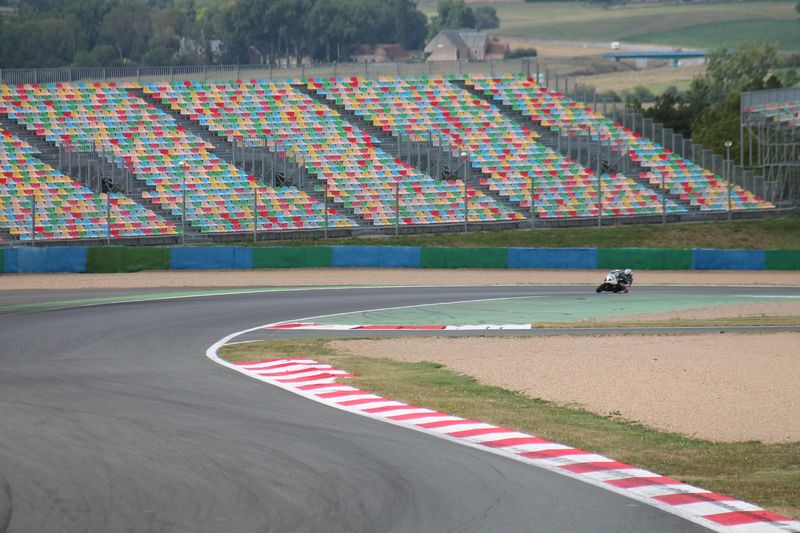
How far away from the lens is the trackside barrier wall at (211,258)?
44.4 m

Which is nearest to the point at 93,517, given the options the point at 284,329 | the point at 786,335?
the point at 284,329

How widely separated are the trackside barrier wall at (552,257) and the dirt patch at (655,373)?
1874 cm

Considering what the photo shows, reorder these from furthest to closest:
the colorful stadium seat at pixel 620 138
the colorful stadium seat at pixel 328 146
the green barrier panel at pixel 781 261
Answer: the colorful stadium seat at pixel 620 138 → the colorful stadium seat at pixel 328 146 → the green barrier panel at pixel 781 261

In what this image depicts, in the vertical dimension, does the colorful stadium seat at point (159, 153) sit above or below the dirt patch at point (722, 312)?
above

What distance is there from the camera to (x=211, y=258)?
44531 millimetres

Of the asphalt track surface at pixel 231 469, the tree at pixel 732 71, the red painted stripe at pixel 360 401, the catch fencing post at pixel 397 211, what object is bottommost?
the red painted stripe at pixel 360 401

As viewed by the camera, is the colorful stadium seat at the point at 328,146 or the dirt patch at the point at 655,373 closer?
the dirt patch at the point at 655,373

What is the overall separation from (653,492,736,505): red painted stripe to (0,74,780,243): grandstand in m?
34.3

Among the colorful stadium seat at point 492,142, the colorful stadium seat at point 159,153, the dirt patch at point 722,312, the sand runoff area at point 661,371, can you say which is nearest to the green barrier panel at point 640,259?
the colorful stadium seat at point 492,142

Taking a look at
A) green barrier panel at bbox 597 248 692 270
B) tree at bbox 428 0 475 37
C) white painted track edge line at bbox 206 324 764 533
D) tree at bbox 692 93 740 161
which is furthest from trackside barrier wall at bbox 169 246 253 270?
tree at bbox 428 0 475 37

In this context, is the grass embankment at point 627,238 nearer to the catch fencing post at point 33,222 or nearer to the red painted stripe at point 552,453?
the catch fencing post at point 33,222

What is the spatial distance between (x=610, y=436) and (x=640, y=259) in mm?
30663

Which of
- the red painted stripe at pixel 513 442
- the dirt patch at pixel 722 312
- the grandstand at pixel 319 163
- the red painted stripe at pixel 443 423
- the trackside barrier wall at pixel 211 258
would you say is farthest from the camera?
the grandstand at pixel 319 163

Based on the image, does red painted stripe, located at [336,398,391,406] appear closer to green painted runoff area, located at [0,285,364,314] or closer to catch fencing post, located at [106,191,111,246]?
green painted runoff area, located at [0,285,364,314]
